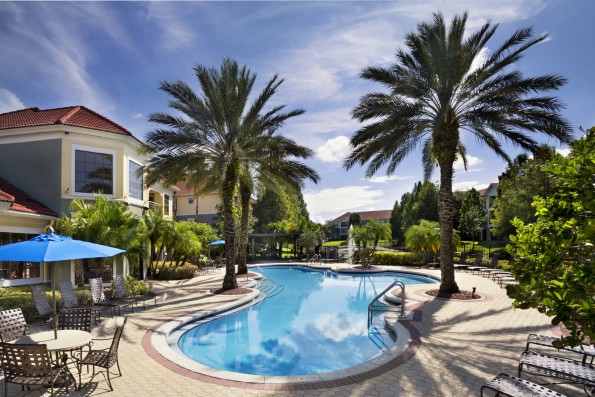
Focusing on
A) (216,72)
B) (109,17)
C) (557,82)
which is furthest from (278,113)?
(557,82)

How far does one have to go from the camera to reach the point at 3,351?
6.03 metres

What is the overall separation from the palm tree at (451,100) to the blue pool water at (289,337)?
5.71 m

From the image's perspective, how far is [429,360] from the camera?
8.12 m

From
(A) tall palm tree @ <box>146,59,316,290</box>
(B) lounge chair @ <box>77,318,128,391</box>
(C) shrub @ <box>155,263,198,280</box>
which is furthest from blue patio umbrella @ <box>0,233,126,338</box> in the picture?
(C) shrub @ <box>155,263,198,280</box>

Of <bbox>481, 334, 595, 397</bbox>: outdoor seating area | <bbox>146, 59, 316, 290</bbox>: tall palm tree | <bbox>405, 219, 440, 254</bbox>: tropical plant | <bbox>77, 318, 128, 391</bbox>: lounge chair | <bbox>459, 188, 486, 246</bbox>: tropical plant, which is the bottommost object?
<bbox>481, 334, 595, 397</bbox>: outdoor seating area

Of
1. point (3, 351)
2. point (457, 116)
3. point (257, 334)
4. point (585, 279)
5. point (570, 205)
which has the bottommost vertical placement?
point (257, 334)

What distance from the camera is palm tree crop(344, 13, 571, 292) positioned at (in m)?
14.8

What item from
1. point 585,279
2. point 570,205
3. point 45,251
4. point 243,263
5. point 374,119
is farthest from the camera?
point 243,263

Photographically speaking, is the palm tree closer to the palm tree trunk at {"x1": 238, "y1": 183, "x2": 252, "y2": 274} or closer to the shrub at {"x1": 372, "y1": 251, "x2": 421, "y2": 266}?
the palm tree trunk at {"x1": 238, "y1": 183, "x2": 252, "y2": 274}

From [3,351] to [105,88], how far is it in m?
14.8

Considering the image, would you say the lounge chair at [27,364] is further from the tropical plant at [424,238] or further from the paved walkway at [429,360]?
the tropical plant at [424,238]

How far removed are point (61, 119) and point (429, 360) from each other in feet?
64.6

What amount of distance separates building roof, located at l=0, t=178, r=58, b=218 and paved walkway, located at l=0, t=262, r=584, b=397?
24.3ft

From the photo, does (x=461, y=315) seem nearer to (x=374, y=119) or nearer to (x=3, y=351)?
(x=374, y=119)
